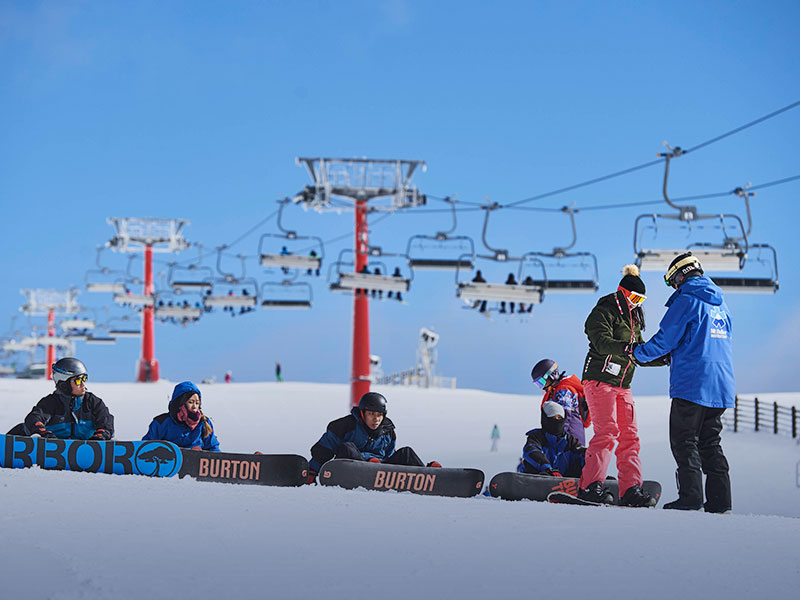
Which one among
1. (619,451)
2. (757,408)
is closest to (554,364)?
(619,451)

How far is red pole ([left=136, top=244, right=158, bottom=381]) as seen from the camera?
162ft

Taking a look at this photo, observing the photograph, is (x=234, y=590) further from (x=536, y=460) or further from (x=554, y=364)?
(x=554, y=364)

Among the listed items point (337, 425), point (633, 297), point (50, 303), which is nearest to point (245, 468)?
point (337, 425)

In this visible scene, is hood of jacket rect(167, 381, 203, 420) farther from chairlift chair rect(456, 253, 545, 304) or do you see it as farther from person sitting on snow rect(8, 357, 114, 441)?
chairlift chair rect(456, 253, 545, 304)

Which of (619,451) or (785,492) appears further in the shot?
(785,492)

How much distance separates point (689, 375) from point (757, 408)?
20934 mm

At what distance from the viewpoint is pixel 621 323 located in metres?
6.57

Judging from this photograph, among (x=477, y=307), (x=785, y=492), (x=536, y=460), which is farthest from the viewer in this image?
(x=477, y=307)

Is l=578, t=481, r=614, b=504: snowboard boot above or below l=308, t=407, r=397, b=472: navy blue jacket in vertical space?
below

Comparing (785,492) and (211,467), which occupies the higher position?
(211,467)

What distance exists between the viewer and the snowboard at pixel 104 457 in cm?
710

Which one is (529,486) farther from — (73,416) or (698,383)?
(73,416)

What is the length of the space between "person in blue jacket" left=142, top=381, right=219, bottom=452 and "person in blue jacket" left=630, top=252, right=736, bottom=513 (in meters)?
4.08

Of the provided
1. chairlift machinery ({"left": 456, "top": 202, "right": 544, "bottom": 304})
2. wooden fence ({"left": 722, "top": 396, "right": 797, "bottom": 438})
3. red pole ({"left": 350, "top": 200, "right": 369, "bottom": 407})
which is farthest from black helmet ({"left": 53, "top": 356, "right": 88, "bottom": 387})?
wooden fence ({"left": 722, "top": 396, "right": 797, "bottom": 438})
